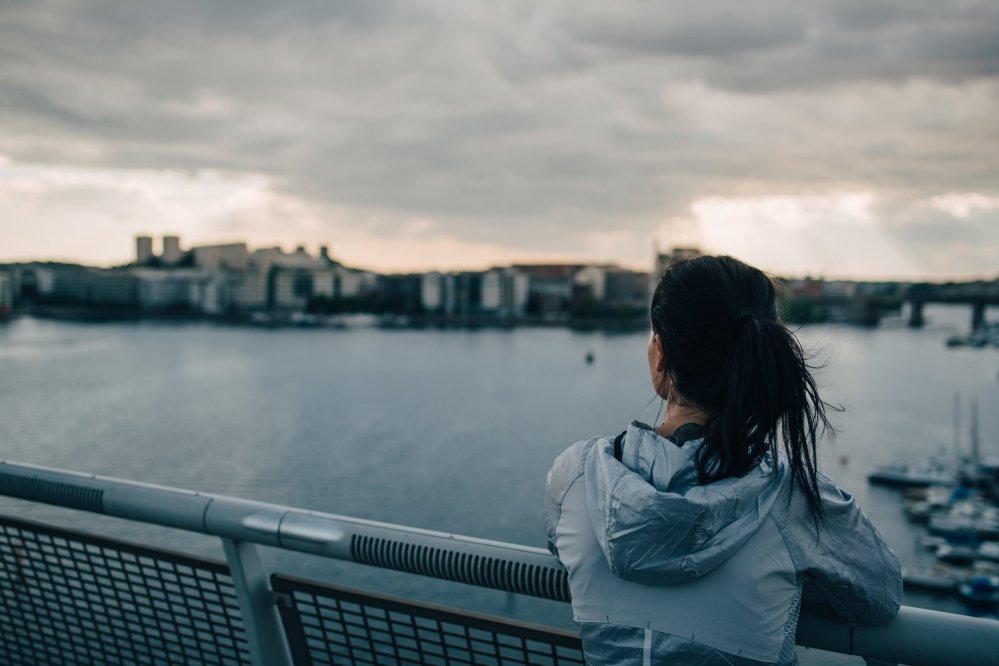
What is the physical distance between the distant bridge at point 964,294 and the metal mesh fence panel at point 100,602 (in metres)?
51.4

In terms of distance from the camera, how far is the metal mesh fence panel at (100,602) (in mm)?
981

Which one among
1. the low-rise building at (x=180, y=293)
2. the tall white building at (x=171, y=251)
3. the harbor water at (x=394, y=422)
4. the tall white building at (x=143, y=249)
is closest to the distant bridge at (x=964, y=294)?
the harbor water at (x=394, y=422)

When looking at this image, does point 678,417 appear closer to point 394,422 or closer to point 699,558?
point 699,558

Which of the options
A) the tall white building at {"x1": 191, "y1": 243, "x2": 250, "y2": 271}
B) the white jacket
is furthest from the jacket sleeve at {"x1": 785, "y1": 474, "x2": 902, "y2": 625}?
the tall white building at {"x1": 191, "y1": 243, "x2": 250, "y2": 271}

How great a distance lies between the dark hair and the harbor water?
0.17 metres

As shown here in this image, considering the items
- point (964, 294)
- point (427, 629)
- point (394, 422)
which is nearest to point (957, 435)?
point (394, 422)

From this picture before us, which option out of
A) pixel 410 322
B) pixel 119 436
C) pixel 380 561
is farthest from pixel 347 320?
pixel 380 561

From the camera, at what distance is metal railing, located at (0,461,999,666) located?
60 cm

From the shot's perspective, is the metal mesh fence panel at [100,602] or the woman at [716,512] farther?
the metal mesh fence panel at [100,602]

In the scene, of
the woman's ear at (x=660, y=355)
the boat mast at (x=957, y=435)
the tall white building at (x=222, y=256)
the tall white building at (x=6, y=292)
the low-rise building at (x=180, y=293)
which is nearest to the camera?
the woman's ear at (x=660, y=355)

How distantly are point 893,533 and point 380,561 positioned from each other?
12.8 m

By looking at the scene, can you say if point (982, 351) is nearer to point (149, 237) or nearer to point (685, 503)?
point (685, 503)

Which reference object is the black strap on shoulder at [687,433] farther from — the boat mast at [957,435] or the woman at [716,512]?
the boat mast at [957,435]

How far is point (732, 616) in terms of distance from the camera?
52 centimetres
